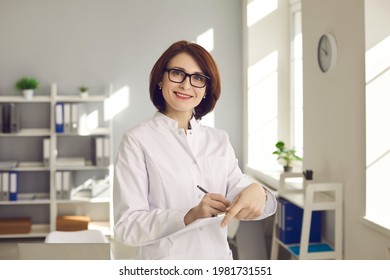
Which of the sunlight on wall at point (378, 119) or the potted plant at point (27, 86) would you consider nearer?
the sunlight on wall at point (378, 119)

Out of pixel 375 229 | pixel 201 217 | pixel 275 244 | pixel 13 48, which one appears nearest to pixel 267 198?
pixel 201 217

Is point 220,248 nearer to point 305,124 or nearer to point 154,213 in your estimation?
point 154,213

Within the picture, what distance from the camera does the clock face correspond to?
3.02 meters

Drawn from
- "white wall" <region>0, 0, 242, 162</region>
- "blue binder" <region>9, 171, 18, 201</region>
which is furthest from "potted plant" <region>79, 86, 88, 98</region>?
"blue binder" <region>9, 171, 18, 201</region>

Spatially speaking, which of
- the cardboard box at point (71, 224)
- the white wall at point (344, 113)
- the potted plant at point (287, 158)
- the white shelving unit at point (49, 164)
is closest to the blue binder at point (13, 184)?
the white shelving unit at point (49, 164)

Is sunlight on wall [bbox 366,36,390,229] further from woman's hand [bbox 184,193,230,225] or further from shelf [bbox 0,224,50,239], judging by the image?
shelf [bbox 0,224,50,239]

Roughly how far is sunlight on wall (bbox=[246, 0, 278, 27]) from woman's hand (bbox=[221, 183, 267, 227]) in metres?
3.94

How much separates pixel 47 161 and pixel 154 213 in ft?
12.4

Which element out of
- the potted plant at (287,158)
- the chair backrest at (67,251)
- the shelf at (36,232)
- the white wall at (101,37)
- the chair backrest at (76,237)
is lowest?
the shelf at (36,232)

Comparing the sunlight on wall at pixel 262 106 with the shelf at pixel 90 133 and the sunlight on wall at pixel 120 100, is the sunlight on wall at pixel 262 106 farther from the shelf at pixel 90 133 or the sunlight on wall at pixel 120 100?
the shelf at pixel 90 133

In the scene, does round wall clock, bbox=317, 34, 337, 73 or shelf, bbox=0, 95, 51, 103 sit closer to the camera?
round wall clock, bbox=317, 34, 337, 73

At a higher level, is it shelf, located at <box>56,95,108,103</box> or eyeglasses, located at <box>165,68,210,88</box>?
shelf, located at <box>56,95,108,103</box>

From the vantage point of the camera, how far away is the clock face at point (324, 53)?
302 cm

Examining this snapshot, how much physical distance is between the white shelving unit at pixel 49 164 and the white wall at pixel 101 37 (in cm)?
18
